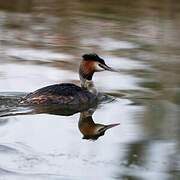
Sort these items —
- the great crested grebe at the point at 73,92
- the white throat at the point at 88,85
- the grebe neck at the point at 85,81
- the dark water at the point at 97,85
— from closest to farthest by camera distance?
1. the dark water at the point at 97,85
2. the great crested grebe at the point at 73,92
3. the white throat at the point at 88,85
4. the grebe neck at the point at 85,81

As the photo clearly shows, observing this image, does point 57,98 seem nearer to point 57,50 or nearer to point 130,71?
point 130,71

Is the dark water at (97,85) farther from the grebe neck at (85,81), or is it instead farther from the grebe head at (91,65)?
the grebe head at (91,65)

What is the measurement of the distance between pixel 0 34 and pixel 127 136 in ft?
25.1

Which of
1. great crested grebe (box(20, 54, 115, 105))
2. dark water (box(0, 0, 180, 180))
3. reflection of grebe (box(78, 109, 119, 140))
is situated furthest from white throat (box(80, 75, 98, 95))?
reflection of grebe (box(78, 109, 119, 140))

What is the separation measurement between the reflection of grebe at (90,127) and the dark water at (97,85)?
0.13 feet

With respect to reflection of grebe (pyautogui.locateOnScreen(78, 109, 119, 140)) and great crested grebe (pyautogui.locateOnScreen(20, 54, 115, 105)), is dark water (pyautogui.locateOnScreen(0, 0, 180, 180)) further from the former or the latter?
great crested grebe (pyautogui.locateOnScreen(20, 54, 115, 105))

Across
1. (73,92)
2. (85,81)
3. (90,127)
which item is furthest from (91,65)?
(90,127)

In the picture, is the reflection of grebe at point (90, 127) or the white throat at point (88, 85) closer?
the reflection of grebe at point (90, 127)

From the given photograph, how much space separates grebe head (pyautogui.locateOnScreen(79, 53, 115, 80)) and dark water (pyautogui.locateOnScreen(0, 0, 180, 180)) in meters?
0.41

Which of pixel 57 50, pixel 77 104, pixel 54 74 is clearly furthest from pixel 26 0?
pixel 77 104

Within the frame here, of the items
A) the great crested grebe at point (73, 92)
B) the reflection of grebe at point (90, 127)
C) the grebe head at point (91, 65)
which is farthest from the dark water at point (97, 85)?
the grebe head at point (91, 65)

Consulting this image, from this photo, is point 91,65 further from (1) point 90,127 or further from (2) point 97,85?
(1) point 90,127

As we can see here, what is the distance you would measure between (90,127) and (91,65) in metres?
1.80

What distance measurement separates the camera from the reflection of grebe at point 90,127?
738 cm
